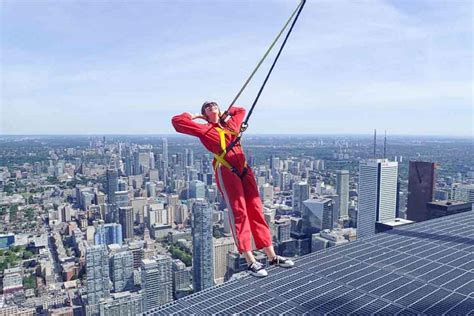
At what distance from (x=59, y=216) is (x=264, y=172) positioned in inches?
727

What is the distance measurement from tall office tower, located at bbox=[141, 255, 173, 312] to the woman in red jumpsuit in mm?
11391

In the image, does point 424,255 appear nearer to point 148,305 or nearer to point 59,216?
point 148,305

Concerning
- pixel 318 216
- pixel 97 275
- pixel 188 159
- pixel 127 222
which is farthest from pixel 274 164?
pixel 97 275

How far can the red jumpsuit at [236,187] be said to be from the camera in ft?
8.71

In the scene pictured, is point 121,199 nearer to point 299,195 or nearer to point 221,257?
point 221,257

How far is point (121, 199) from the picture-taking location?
82.9 feet

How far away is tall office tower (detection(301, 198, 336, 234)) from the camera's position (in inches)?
853

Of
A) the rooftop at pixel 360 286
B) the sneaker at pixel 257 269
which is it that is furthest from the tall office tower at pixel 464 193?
the sneaker at pixel 257 269

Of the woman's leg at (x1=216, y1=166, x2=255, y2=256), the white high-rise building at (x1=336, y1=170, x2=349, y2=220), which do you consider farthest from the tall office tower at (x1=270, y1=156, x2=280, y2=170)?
the woman's leg at (x1=216, y1=166, x2=255, y2=256)

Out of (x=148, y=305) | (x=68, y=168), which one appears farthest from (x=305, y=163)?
(x=148, y=305)

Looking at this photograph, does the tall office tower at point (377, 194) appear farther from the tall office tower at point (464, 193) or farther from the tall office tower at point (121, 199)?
the tall office tower at point (121, 199)

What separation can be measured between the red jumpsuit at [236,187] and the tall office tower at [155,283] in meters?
11.4

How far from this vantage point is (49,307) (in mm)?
12906

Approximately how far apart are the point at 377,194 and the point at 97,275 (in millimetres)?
14739
